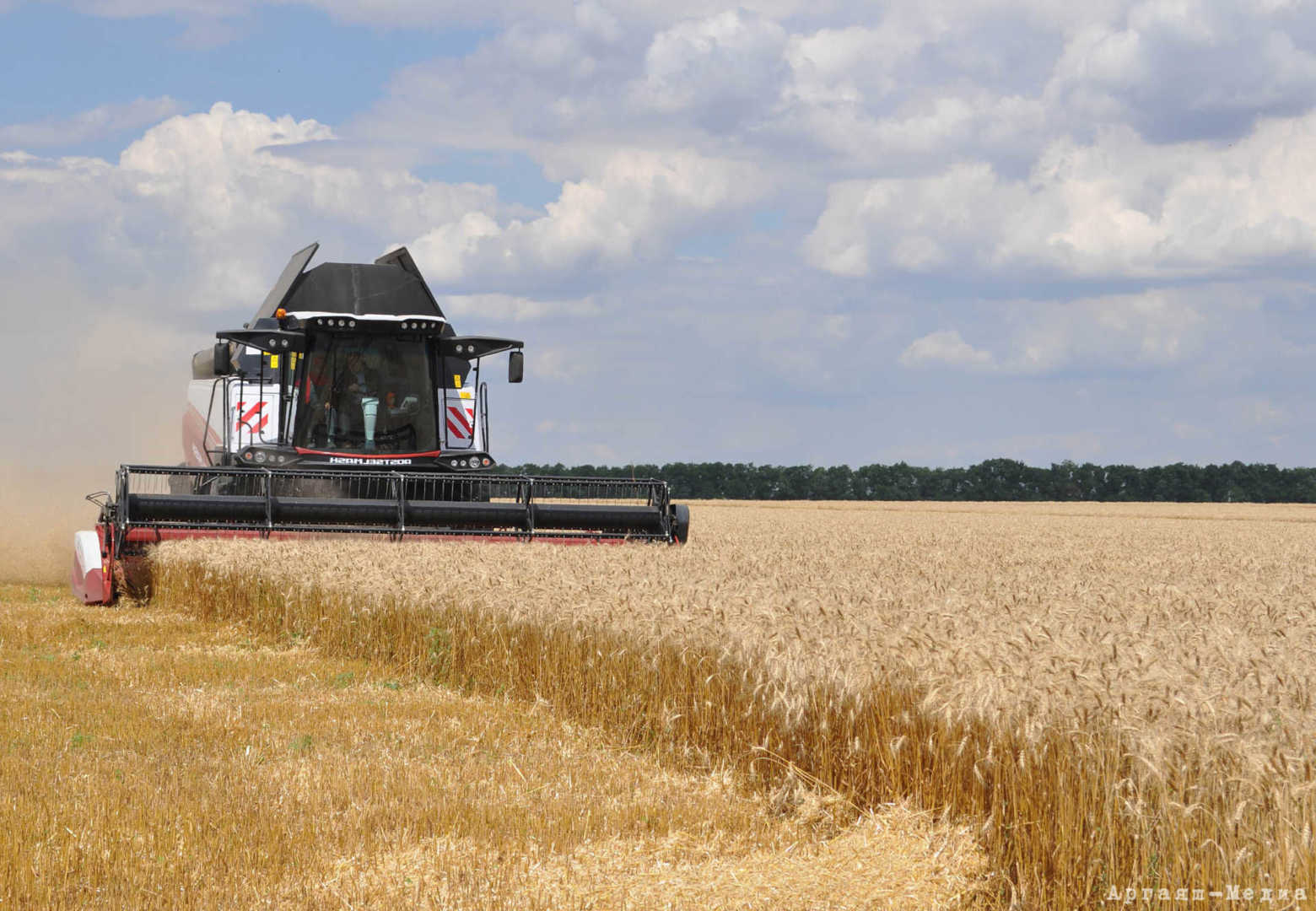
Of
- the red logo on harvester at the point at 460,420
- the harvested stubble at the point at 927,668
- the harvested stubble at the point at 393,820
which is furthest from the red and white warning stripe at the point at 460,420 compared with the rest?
the harvested stubble at the point at 393,820

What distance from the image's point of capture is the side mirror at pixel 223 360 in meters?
14.3

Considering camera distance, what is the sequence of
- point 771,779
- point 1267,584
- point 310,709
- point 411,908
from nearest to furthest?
point 411,908 < point 771,779 < point 310,709 < point 1267,584

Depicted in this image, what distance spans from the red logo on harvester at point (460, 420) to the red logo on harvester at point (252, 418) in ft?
6.91

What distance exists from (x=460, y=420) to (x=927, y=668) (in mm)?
11127

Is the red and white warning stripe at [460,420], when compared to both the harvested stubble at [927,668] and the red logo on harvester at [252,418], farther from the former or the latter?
the harvested stubble at [927,668]

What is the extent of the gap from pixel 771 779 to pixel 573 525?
8039mm

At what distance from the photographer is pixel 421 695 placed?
837 centimetres

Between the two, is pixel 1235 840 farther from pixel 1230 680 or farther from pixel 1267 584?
pixel 1267 584

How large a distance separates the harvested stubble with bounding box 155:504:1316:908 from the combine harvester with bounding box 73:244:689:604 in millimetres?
875

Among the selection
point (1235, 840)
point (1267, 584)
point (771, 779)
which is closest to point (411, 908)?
point (771, 779)

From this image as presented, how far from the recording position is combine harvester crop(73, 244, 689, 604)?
13.1m

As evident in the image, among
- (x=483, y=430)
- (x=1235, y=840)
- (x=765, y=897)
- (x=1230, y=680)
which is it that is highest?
(x=483, y=430)

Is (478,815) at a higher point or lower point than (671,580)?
lower

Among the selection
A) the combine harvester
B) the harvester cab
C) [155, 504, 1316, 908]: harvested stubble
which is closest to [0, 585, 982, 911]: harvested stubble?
[155, 504, 1316, 908]: harvested stubble
